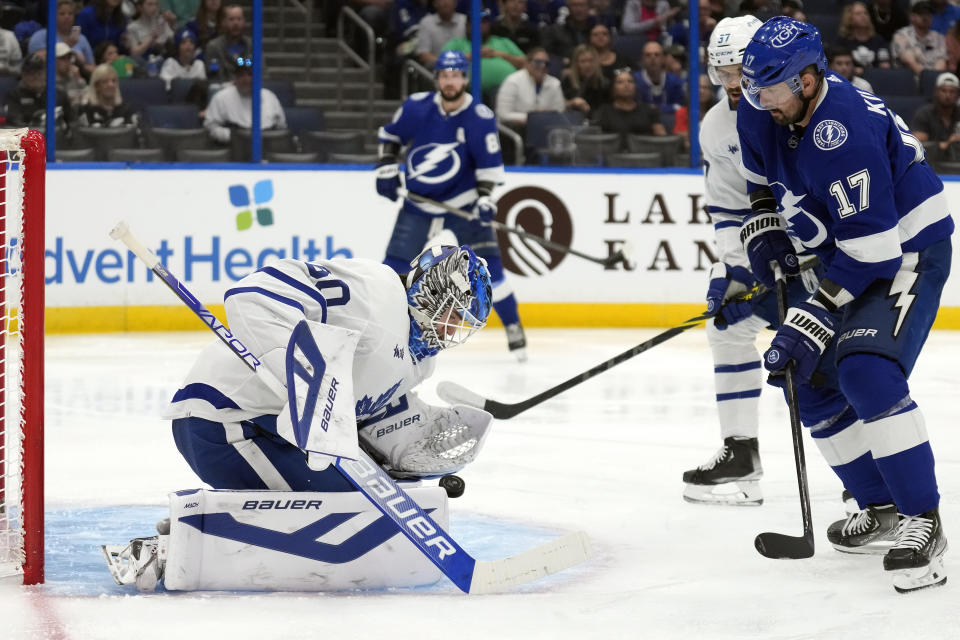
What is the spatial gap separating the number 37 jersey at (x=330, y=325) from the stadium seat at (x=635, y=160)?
4786 mm

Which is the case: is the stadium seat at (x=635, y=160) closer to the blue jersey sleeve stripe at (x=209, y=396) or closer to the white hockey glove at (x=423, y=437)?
the white hockey glove at (x=423, y=437)

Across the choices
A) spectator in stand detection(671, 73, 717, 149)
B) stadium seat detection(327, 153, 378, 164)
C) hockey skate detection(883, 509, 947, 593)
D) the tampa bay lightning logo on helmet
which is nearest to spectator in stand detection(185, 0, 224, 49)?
stadium seat detection(327, 153, 378, 164)

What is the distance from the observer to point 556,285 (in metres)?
7.20

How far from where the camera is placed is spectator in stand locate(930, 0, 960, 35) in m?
7.56

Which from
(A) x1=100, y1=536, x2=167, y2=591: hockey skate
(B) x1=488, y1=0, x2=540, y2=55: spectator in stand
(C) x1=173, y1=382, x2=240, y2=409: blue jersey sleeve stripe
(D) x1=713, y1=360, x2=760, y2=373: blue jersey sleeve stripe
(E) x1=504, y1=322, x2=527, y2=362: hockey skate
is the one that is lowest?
(E) x1=504, y1=322, x2=527, y2=362: hockey skate

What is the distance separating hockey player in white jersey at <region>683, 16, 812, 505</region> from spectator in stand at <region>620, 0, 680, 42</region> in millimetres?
4079

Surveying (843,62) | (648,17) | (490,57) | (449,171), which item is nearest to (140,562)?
(449,171)

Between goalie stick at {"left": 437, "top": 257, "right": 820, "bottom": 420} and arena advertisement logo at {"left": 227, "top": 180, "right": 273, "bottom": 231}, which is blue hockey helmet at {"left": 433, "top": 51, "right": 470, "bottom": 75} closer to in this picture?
arena advertisement logo at {"left": 227, "top": 180, "right": 273, "bottom": 231}

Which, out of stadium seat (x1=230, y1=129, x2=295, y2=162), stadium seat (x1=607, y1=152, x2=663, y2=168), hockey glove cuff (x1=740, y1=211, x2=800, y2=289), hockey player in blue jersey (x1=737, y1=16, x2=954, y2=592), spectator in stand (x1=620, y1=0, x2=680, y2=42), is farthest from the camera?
spectator in stand (x1=620, y1=0, x2=680, y2=42)

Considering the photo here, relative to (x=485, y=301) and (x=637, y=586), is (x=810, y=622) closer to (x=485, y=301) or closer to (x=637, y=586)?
(x=637, y=586)

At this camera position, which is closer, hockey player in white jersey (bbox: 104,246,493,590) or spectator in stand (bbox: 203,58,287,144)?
hockey player in white jersey (bbox: 104,246,493,590)

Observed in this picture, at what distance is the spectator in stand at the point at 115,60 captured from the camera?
6.75 m

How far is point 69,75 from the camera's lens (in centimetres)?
665

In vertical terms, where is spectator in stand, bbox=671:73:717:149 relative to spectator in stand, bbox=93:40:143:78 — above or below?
below
